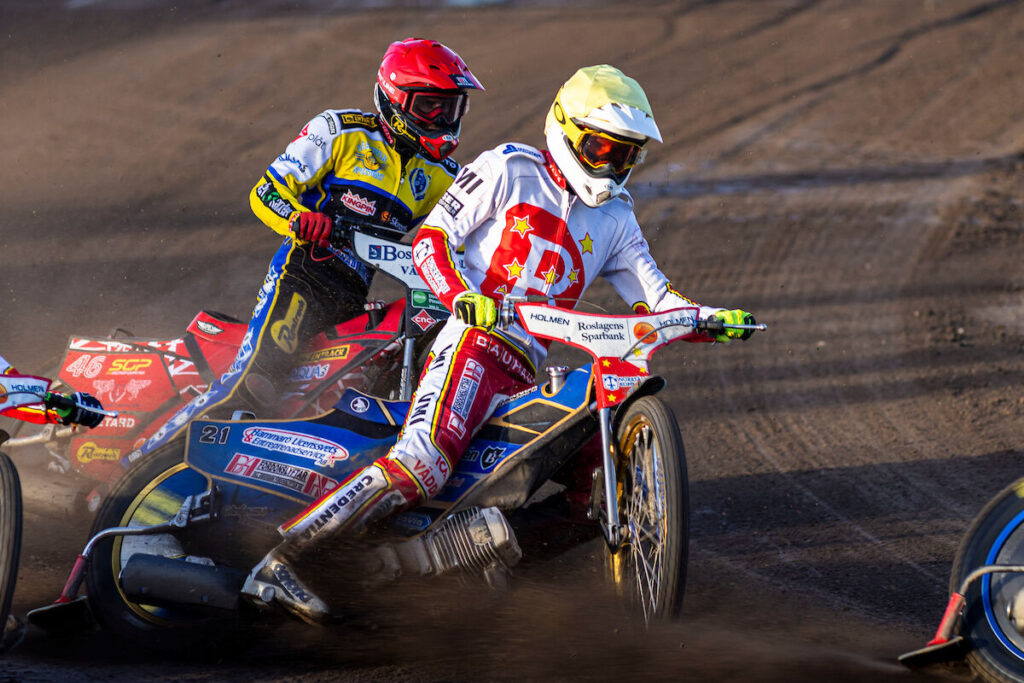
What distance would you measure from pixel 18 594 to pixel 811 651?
335cm

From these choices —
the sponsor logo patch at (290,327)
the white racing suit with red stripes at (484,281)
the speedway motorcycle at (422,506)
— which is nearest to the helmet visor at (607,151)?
the white racing suit with red stripes at (484,281)

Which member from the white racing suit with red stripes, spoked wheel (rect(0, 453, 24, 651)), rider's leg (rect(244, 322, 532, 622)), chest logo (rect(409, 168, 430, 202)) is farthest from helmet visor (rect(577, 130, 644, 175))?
spoked wheel (rect(0, 453, 24, 651))

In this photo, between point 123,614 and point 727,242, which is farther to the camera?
point 727,242

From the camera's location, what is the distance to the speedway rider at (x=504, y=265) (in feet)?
14.1

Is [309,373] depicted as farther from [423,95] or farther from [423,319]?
[423,95]

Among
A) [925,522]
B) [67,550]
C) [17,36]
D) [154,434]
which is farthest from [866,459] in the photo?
[17,36]

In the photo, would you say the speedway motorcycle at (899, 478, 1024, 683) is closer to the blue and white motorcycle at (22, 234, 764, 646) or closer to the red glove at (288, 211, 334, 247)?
the blue and white motorcycle at (22, 234, 764, 646)

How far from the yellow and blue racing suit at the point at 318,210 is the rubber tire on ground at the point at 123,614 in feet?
2.58

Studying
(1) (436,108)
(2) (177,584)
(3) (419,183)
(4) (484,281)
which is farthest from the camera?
(3) (419,183)

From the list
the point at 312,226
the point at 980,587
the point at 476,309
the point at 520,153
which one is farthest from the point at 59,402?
the point at 980,587

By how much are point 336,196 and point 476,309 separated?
6.45 ft

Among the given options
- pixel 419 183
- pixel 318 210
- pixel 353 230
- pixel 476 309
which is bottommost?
pixel 476 309

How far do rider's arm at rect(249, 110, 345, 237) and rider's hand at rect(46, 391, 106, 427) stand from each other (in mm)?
1453

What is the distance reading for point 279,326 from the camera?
17.9 feet
